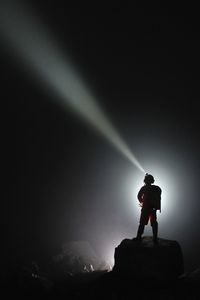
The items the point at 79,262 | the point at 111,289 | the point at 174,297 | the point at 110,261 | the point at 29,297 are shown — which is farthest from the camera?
the point at 110,261

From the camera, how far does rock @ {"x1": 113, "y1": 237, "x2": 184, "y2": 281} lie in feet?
37.5

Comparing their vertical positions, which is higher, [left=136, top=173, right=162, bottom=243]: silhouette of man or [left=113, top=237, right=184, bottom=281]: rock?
[left=136, top=173, right=162, bottom=243]: silhouette of man

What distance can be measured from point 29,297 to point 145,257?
4.48 m

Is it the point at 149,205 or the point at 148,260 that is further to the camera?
the point at 149,205

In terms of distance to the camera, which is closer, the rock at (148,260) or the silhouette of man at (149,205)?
the rock at (148,260)

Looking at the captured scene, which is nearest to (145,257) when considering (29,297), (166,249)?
(166,249)

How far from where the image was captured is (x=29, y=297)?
1118cm

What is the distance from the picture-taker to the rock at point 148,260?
37.5 ft

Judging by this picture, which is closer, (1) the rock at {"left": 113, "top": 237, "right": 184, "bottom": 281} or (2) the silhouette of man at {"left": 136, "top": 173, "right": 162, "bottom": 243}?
(1) the rock at {"left": 113, "top": 237, "right": 184, "bottom": 281}

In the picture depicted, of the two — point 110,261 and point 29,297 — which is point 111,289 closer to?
point 29,297

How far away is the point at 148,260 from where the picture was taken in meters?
11.6

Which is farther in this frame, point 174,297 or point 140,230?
point 140,230

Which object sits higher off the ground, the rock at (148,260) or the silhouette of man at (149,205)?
the silhouette of man at (149,205)

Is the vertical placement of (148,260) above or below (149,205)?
below
